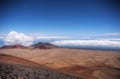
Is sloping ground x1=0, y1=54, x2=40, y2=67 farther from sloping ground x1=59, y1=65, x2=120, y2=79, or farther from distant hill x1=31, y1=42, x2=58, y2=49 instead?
sloping ground x1=59, y1=65, x2=120, y2=79

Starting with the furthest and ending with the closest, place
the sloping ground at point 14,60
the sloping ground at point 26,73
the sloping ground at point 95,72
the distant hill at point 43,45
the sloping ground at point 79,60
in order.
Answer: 1. the distant hill at point 43,45
2. the sloping ground at point 14,60
3. the sloping ground at point 79,60
4. the sloping ground at point 95,72
5. the sloping ground at point 26,73

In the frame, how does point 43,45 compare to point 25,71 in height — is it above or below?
above

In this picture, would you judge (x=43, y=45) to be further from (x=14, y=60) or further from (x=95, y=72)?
(x=95, y=72)

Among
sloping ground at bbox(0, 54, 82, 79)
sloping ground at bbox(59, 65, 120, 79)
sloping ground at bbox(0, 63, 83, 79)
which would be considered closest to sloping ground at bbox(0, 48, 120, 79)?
sloping ground at bbox(59, 65, 120, 79)

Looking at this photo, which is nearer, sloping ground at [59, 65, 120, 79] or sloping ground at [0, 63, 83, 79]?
sloping ground at [0, 63, 83, 79]

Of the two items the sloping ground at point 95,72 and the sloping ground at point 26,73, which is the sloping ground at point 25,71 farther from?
the sloping ground at point 95,72

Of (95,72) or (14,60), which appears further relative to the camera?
(14,60)

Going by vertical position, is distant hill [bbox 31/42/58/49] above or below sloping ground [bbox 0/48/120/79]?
above

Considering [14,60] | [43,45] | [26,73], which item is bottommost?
[26,73]

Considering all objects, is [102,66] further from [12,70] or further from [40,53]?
[12,70]

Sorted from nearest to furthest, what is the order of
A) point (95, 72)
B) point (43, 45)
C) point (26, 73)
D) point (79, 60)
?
point (26, 73), point (95, 72), point (79, 60), point (43, 45)

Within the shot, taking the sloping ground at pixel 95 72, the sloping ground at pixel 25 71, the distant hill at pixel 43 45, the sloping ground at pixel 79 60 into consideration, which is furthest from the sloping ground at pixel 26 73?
the distant hill at pixel 43 45

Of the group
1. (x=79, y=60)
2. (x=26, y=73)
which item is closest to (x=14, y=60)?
(x=26, y=73)

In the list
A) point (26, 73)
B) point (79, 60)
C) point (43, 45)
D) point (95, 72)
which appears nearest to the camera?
point (26, 73)
